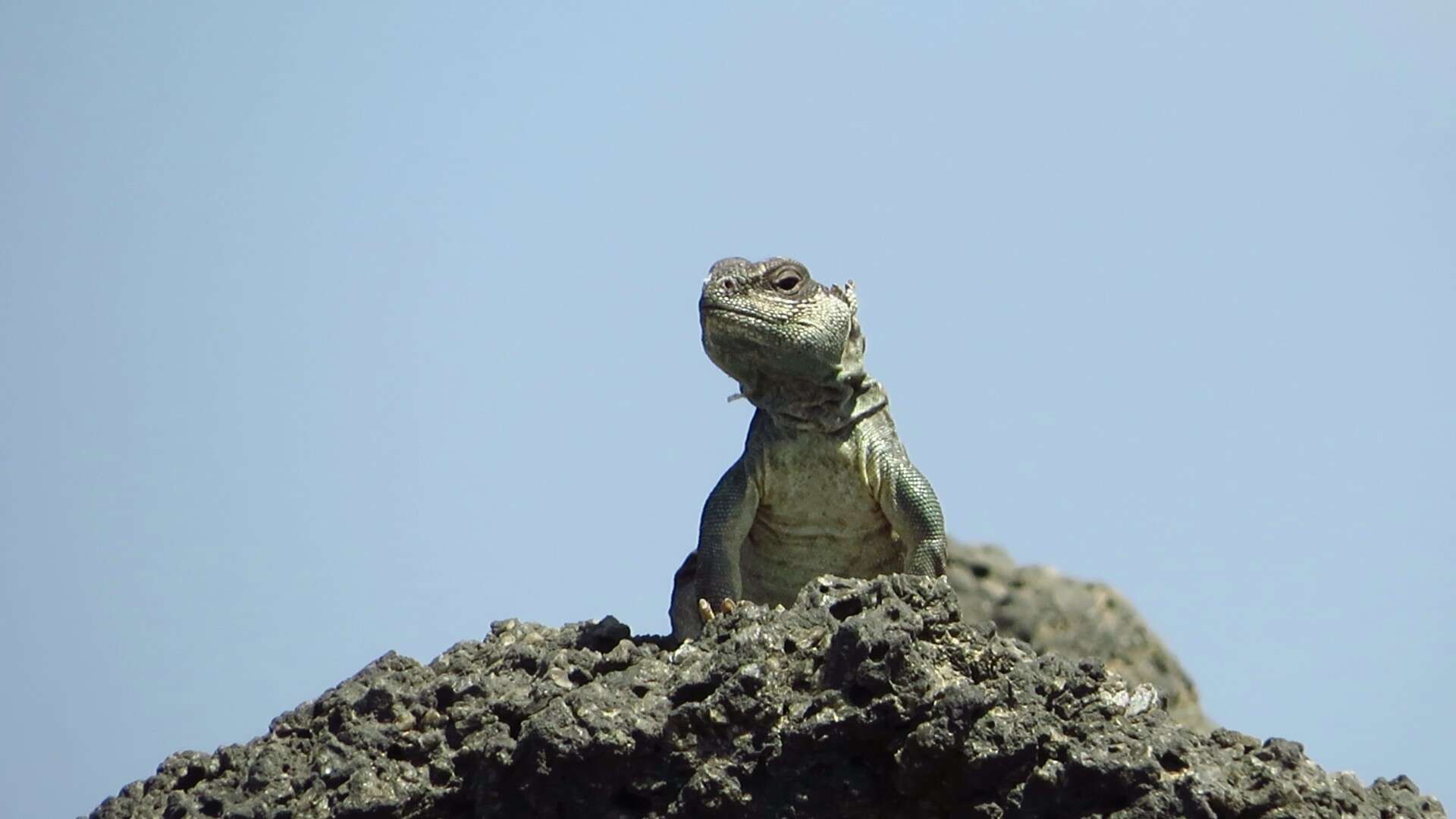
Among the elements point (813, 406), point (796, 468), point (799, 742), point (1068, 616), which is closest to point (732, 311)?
point (813, 406)

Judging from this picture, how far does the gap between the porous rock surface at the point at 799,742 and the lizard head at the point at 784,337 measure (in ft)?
9.05

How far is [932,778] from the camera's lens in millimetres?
11695

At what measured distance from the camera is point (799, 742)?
1180cm

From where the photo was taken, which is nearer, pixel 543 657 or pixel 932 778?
pixel 932 778

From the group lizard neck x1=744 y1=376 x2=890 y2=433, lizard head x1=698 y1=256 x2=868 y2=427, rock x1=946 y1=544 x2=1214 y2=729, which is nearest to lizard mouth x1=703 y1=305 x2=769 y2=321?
lizard head x1=698 y1=256 x2=868 y2=427

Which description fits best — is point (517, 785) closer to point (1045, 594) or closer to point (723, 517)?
point (723, 517)

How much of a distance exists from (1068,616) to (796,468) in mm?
12892

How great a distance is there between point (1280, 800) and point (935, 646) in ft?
6.01

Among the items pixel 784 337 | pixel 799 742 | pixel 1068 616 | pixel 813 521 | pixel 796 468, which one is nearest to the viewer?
pixel 799 742

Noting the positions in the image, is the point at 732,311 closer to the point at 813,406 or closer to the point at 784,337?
the point at 784,337

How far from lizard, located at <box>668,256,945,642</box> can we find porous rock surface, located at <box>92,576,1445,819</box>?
2517 mm

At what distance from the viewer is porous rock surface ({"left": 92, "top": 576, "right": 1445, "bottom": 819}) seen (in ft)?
37.6

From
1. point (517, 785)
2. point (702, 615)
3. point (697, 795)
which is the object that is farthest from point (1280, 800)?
point (702, 615)

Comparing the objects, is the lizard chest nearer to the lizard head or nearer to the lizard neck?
the lizard neck
